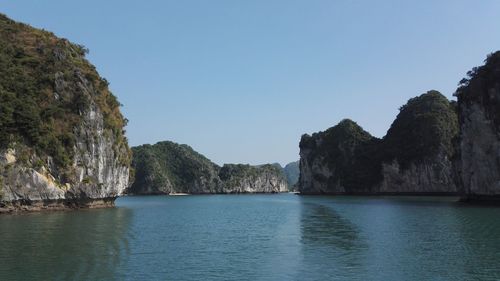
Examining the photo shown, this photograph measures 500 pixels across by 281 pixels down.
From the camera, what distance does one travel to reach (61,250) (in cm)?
2858

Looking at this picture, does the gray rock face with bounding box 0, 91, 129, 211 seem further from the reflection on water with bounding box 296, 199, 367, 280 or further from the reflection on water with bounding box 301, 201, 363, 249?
the reflection on water with bounding box 296, 199, 367, 280

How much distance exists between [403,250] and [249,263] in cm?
982

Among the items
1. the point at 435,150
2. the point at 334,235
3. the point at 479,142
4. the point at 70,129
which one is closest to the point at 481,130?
Result: the point at 479,142

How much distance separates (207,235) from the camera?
1527 inches

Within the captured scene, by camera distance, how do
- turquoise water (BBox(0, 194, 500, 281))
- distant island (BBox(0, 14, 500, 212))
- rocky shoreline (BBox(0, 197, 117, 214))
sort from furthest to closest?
distant island (BBox(0, 14, 500, 212)) → rocky shoreline (BBox(0, 197, 117, 214)) → turquoise water (BBox(0, 194, 500, 281))

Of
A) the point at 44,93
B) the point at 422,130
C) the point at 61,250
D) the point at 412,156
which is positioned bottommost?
the point at 61,250

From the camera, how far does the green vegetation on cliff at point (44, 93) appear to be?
60.8 metres

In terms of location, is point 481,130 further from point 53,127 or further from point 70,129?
point 53,127

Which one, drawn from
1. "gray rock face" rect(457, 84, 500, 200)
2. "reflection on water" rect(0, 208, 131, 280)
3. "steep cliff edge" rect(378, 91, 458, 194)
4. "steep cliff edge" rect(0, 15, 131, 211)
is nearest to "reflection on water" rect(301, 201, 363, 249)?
"reflection on water" rect(0, 208, 131, 280)

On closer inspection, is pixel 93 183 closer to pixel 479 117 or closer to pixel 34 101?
pixel 34 101

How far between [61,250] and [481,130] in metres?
64.9

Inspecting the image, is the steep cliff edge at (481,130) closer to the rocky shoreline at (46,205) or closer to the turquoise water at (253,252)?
the turquoise water at (253,252)

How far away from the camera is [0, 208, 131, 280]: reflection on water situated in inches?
870

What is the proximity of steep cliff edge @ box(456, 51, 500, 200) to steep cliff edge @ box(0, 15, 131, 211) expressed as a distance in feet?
193
